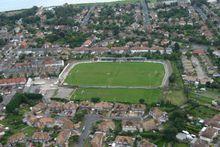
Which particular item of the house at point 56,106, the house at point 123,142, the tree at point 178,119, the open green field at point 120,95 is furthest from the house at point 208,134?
the house at point 56,106

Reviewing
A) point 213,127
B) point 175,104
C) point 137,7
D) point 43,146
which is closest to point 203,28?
point 137,7

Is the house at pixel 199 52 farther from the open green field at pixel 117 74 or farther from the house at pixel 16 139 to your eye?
the house at pixel 16 139

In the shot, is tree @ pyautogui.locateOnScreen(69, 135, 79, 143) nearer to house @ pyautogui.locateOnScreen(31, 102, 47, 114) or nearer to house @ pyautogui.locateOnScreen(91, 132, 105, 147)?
house @ pyautogui.locateOnScreen(91, 132, 105, 147)

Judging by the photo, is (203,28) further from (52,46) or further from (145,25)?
(52,46)

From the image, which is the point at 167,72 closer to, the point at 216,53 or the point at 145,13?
the point at 216,53

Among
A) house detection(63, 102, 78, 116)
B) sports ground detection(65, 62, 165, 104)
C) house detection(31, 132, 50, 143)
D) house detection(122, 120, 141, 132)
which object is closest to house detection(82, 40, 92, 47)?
sports ground detection(65, 62, 165, 104)
